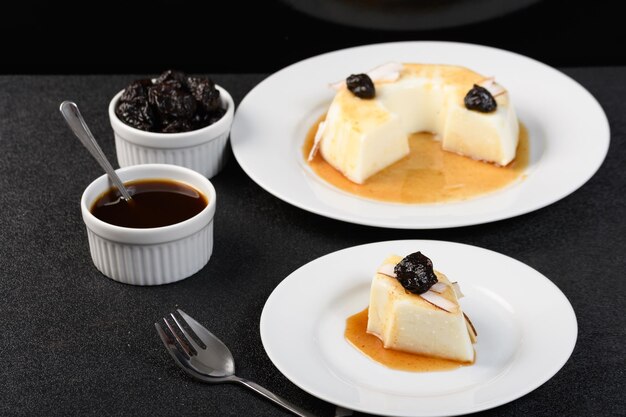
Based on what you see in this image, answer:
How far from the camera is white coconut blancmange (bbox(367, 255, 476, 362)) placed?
5.98 ft

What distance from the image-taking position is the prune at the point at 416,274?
1.83 m

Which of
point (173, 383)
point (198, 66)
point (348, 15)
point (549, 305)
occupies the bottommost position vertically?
point (198, 66)

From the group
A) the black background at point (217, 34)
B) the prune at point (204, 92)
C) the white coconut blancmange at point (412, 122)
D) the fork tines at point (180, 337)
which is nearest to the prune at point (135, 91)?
the prune at point (204, 92)

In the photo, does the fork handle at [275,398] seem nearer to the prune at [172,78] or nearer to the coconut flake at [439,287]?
the coconut flake at [439,287]

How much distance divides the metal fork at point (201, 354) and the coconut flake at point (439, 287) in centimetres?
37

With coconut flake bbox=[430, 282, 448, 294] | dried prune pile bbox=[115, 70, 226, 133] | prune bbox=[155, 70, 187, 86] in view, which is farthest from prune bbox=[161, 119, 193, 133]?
coconut flake bbox=[430, 282, 448, 294]

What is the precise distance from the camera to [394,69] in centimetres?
282

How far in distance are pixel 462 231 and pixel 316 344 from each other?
24.0 inches

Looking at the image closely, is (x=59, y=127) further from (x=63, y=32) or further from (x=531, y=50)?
(x=531, y=50)

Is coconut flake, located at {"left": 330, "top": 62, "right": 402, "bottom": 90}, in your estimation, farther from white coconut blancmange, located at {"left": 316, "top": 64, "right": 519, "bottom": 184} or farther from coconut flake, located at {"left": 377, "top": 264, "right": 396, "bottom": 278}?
coconut flake, located at {"left": 377, "top": 264, "right": 396, "bottom": 278}

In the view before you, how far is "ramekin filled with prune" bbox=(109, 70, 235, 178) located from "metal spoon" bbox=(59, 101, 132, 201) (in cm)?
25

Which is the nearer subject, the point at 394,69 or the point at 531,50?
the point at 394,69

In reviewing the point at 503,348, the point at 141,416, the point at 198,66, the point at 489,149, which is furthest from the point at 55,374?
the point at 198,66

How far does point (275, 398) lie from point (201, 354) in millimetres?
199
